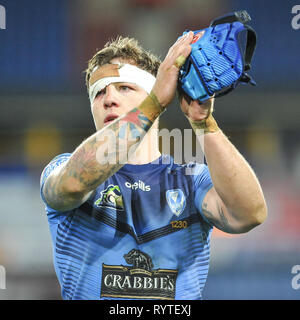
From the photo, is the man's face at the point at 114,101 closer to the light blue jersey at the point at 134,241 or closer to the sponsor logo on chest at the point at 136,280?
the light blue jersey at the point at 134,241

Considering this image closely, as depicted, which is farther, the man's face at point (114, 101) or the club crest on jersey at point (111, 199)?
the man's face at point (114, 101)

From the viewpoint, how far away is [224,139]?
1.95 metres

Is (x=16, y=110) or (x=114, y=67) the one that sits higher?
(x=16, y=110)

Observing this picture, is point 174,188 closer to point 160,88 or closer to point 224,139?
point 224,139

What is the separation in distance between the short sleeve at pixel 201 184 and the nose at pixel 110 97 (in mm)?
471

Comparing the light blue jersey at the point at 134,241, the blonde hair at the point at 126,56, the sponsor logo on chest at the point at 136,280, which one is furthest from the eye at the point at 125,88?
the sponsor logo on chest at the point at 136,280

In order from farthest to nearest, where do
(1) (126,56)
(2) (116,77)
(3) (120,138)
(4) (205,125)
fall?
(1) (126,56)
(2) (116,77)
(4) (205,125)
(3) (120,138)

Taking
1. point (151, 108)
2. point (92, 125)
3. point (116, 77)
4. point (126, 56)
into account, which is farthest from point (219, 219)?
point (92, 125)

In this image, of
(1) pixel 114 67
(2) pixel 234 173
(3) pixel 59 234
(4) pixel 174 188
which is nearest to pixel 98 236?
(3) pixel 59 234

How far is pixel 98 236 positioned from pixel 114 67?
2.70ft

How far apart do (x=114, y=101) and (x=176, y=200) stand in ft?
1.70

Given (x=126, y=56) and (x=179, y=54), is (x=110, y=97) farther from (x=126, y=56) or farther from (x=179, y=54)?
(x=179, y=54)

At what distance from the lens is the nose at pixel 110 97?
7.59ft

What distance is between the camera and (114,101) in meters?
2.32
